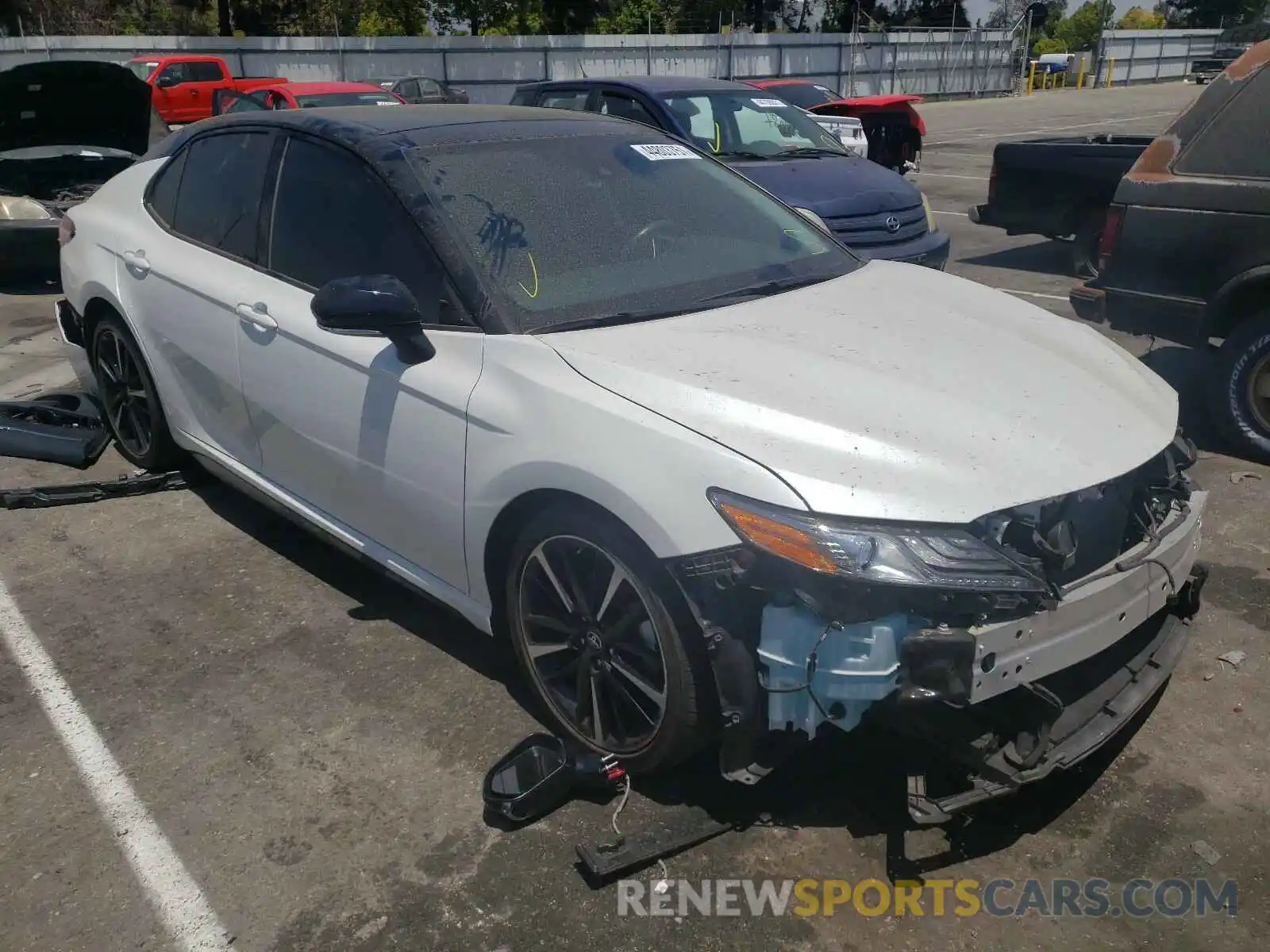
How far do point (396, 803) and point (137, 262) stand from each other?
2762 mm

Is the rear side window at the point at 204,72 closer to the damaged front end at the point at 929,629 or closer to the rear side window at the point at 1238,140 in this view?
the rear side window at the point at 1238,140

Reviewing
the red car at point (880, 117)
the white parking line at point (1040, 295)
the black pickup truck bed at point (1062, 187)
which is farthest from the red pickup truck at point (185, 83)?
the white parking line at point (1040, 295)

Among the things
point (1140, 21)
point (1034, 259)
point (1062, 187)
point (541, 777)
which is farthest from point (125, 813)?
point (1140, 21)

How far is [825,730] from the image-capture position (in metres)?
2.64

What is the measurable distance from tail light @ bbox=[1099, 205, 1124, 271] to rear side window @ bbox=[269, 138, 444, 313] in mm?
3848

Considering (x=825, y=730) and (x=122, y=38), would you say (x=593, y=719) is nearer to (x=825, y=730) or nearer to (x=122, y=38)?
(x=825, y=730)

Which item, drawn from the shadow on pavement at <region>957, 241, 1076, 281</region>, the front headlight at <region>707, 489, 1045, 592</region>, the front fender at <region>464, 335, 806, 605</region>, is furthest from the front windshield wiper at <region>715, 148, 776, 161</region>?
the front headlight at <region>707, 489, 1045, 592</region>

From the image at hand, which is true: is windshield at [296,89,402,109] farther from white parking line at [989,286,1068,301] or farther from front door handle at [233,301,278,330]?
front door handle at [233,301,278,330]

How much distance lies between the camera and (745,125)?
30.4ft

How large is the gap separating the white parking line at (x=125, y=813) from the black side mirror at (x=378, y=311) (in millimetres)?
1417

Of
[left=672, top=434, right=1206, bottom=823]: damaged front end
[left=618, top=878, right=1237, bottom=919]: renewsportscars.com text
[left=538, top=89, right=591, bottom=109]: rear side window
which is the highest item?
[left=538, top=89, right=591, bottom=109]: rear side window

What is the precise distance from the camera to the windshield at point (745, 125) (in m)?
9.02

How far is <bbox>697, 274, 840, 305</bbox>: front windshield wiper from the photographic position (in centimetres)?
342

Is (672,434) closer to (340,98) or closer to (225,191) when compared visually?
(225,191)
